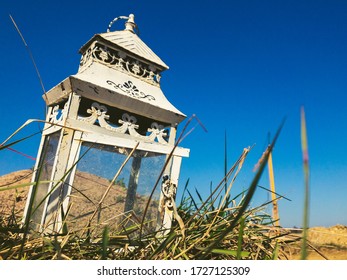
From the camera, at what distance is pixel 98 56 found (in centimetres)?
224

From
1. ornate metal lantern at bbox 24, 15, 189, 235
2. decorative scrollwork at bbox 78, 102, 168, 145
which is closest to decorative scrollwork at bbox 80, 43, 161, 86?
ornate metal lantern at bbox 24, 15, 189, 235

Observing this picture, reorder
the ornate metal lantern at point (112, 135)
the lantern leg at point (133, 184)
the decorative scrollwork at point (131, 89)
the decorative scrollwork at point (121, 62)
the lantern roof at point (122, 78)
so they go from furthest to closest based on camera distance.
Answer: the lantern leg at point (133, 184)
the decorative scrollwork at point (121, 62)
the decorative scrollwork at point (131, 89)
the lantern roof at point (122, 78)
the ornate metal lantern at point (112, 135)

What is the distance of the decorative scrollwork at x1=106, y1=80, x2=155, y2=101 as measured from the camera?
211 cm

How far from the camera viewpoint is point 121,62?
2.33m

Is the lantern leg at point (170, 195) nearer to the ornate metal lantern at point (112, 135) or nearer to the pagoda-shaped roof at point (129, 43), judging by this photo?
the ornate metal lantern at point (112, 135)

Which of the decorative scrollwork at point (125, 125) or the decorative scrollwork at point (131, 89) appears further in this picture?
the decorative scrollwork at point (131, 89)

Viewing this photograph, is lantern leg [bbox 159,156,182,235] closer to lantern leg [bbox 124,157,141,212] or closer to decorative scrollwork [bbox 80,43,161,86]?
lantern leg [bbox 124,157,141,212]

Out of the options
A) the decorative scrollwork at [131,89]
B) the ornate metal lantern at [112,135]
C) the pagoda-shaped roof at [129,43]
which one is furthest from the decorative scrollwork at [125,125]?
the pagoda-shaped roof at [129,43]

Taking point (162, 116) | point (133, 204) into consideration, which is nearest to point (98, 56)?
point (162, 116)

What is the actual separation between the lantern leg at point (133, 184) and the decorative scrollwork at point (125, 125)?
33 cm

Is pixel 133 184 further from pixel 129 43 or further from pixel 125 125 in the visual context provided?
pixel 129 43

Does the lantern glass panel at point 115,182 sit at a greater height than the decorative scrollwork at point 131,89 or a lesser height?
lesser

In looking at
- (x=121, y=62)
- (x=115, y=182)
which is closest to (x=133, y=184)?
(x=115, y=182)

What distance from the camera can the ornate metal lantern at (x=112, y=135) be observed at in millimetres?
1827
